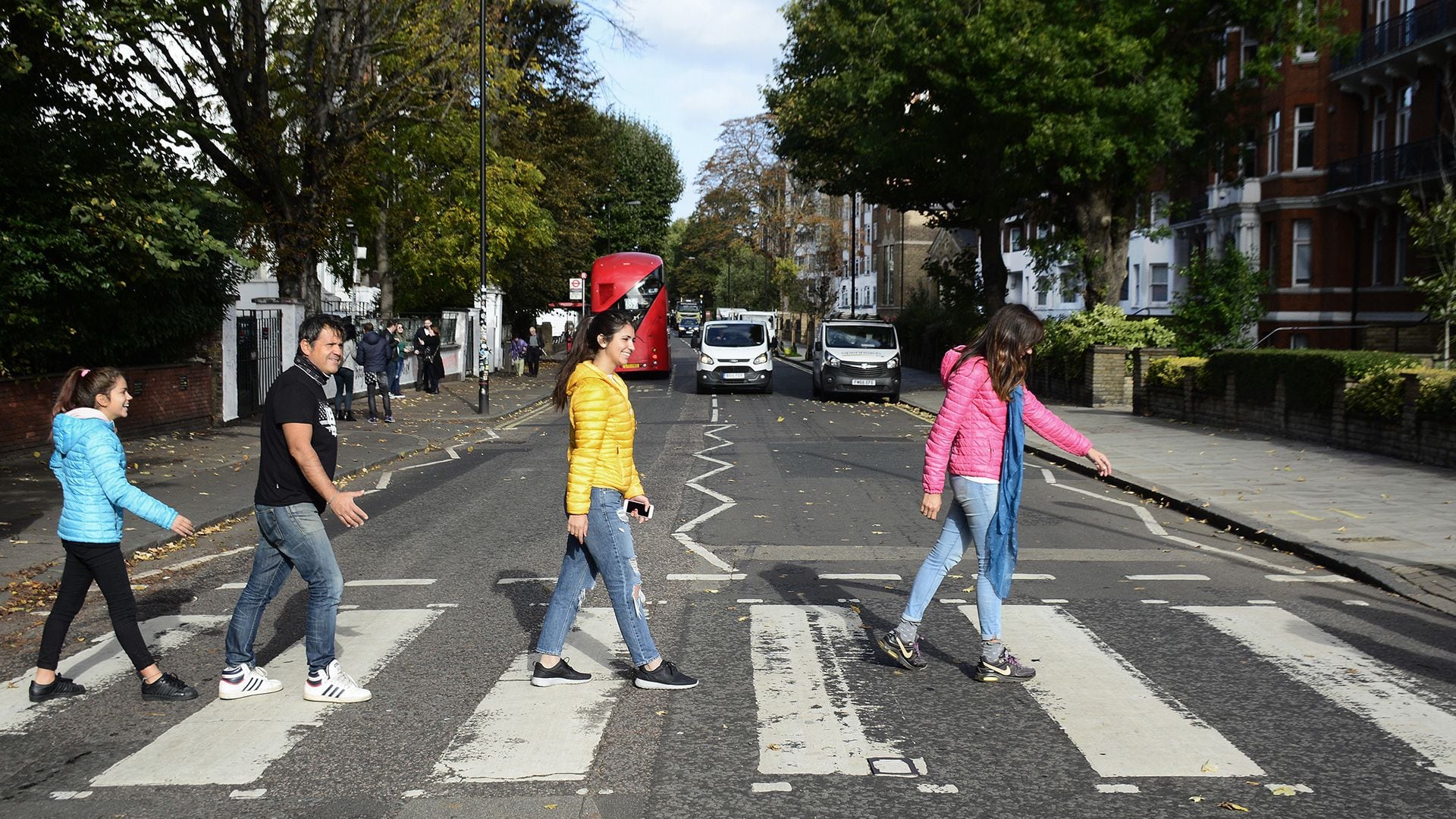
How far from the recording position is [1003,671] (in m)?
6.32

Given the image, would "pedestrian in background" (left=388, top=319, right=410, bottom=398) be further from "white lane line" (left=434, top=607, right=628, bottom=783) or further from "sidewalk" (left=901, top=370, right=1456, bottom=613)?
"white lane line" (left=434, top=607, right=628, bottom=783)

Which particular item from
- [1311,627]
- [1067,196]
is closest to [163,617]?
[1311,627]

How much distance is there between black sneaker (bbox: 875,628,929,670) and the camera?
6512 millimetres

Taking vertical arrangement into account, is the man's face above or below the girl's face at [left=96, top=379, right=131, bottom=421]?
above

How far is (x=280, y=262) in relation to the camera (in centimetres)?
2438

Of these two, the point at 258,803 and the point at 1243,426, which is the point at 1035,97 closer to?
the point at 1243,426

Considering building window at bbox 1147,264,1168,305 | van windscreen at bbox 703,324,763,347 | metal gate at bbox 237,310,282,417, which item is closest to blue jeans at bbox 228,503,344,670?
metal gate at bbox 237,310,282,417

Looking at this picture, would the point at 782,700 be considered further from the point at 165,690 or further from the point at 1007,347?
the point at 165,690

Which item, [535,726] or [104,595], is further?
[104,595]

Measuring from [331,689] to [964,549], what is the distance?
10.1ft

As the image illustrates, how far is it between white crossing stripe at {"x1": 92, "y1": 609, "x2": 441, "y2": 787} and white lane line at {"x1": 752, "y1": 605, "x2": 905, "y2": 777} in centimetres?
193

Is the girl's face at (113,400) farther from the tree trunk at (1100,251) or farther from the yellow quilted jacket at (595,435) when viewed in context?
A: the tree trunk at (1100,251)

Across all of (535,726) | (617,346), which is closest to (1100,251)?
(617,346)

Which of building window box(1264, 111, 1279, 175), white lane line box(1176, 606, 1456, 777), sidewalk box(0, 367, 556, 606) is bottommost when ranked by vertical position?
sidewalk box(0, 367, 556, 606)
